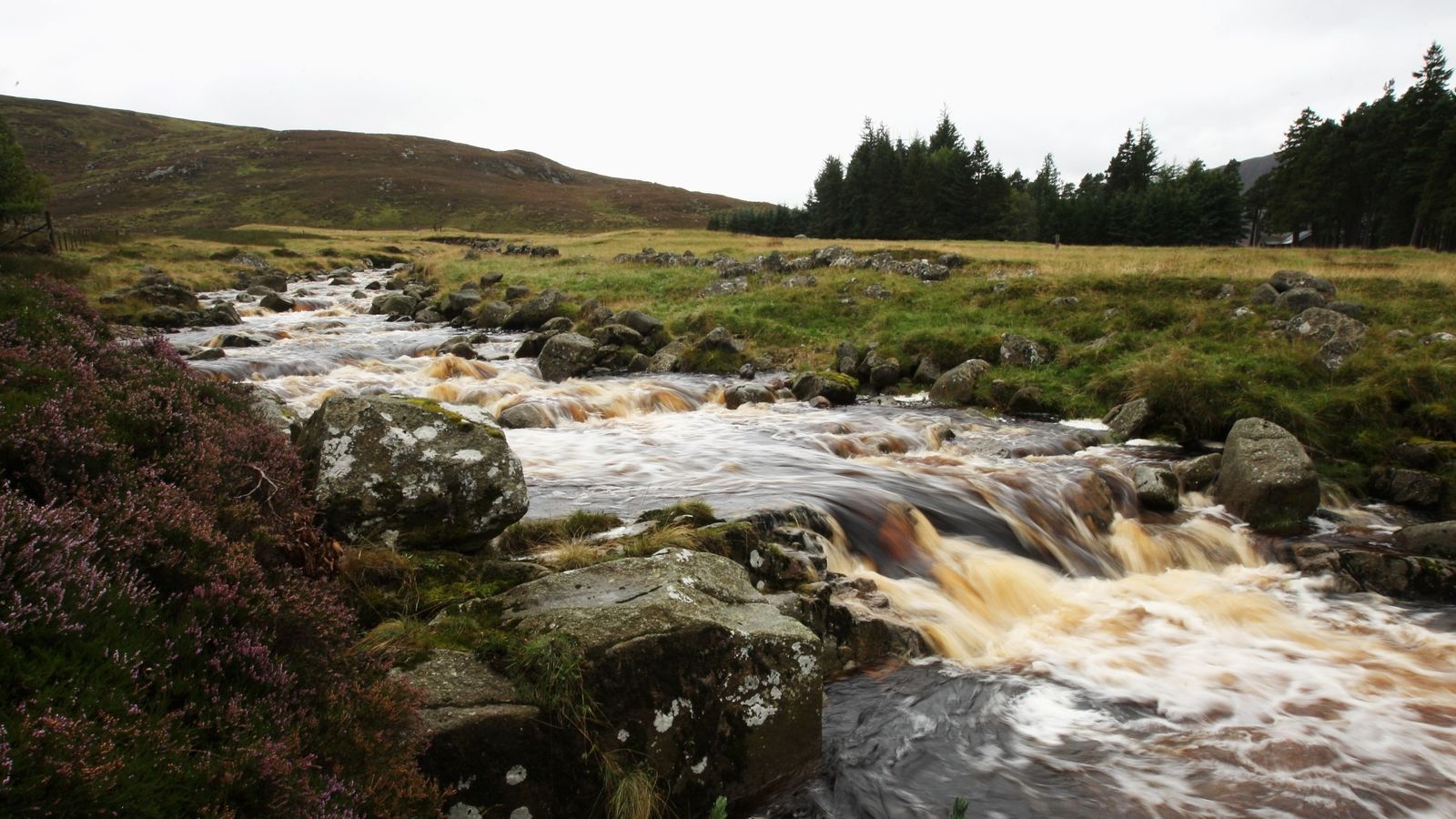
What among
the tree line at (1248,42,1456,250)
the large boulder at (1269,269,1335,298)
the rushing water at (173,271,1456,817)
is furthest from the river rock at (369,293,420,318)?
the tree line at (1248,42,1456,250)

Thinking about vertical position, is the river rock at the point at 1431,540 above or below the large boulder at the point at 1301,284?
below

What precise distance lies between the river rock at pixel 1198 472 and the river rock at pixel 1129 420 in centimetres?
259

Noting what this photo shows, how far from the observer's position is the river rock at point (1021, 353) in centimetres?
2097

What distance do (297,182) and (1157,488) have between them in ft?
510

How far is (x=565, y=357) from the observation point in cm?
2244

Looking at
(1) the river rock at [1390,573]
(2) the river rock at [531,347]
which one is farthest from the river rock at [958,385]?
(2) the river rock at [531,347]

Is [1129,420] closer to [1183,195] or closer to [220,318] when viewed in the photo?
[220,318]

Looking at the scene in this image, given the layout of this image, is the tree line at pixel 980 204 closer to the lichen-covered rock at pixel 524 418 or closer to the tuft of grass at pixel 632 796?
the lichen-covered rock at pixel 524 418

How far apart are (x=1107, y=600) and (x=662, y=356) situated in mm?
16489

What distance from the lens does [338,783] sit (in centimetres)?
327

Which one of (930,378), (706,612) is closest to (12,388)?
(706,612)

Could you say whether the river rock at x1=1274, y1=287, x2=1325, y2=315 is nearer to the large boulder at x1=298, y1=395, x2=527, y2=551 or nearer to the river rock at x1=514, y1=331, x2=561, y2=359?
the river rock at x1=514, y1=331, x2=561, y2=359

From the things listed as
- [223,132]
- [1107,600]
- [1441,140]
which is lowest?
[1107,600]

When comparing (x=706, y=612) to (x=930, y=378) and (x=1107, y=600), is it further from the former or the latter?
(x=930, y=378)
